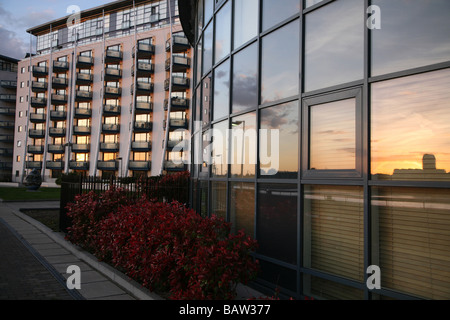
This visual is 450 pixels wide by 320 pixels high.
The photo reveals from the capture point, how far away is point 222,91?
A: 30.9ft

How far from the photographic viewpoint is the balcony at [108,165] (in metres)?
55.6

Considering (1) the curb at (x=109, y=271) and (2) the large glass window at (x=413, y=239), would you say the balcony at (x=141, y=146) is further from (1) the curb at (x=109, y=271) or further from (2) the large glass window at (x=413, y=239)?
(2) the large glass window at (x=413, y=239)

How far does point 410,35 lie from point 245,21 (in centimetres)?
436

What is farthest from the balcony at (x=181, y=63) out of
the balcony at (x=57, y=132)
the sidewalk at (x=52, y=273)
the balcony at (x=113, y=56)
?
the sidewalk at (x=52, y=273)

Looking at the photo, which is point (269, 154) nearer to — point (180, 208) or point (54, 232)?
point (180, 208)

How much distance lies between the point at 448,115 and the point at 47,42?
76.0 metres

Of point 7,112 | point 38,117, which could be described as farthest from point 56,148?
point 7,112

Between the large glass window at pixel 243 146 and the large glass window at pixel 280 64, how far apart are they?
69 centimetres

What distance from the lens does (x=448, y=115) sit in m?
4.38

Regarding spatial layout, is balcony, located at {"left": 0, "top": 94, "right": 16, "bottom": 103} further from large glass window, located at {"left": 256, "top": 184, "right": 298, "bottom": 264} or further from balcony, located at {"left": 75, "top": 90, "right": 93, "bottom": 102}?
large glass window, located at {"left": 256, "top": 184, "right": 298, "bottom": 264}

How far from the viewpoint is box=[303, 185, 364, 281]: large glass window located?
522 cm

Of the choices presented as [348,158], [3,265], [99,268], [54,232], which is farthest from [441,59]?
[54,232]

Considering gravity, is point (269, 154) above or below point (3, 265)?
above

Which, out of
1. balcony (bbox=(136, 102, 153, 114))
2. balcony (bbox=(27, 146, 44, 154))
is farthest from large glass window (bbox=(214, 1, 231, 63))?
balcony (bbox=(27, 146, 44, 154))
